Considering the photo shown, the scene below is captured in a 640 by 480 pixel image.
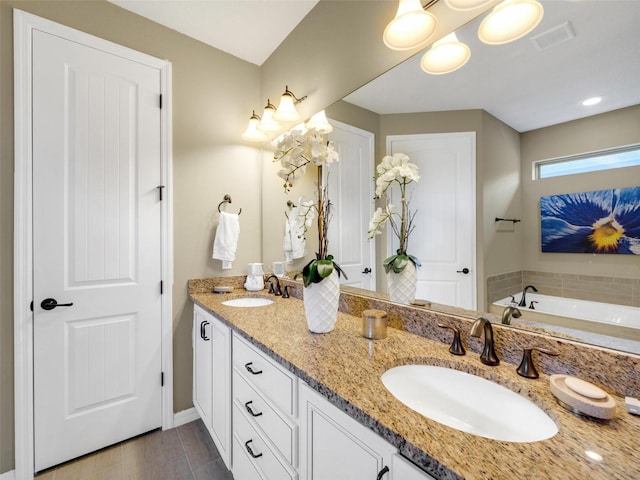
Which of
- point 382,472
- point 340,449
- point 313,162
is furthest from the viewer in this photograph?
point 313,162

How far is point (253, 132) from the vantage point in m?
2.18

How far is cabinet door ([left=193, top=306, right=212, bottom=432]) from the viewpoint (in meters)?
1.64

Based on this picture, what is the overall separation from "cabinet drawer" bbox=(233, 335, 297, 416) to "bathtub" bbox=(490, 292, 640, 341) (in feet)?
2.56

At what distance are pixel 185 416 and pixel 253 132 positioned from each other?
2.11 meters

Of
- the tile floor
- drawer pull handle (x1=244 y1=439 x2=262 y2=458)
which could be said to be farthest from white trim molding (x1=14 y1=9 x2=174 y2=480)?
drawer pull handle (x1=244 y1=439 x2=262 y2=458)

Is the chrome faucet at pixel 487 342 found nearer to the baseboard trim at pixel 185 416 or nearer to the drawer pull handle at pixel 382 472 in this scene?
the drawer pull handle at pixel 382 472

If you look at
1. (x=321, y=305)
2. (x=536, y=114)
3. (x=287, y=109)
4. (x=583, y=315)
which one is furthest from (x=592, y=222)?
(x=287, y=109)

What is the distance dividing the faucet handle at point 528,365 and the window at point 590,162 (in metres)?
0.52

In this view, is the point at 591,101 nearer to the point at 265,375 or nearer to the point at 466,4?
the point at 466,4

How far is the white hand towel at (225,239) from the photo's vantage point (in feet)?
6.76

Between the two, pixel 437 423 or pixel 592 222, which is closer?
pixel 437 423

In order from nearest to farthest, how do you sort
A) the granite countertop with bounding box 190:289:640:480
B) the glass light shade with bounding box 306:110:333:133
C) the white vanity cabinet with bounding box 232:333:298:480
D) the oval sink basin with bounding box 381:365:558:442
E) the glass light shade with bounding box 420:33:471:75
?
the granite countertop with bounding box 190:289:640:480 → the oval sink basin with bounding box 381:365:558:442 → the white vanity cabinet with bounding box 232:333:298:480 → the glass light shade with bounding box 420:33:471:75 → the glass light shade with bounding box 306:110:333:133

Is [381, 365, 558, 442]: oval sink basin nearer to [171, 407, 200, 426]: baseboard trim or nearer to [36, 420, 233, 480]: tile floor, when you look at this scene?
[36, 420, 233, 480]: tile floor

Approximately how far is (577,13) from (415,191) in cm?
A: 67
